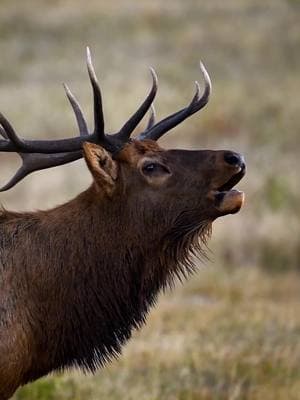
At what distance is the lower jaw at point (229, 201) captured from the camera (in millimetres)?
7230

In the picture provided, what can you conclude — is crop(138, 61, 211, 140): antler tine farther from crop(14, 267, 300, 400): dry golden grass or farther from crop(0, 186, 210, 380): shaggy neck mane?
crop(14, 267, 300, 400): dry golden grass

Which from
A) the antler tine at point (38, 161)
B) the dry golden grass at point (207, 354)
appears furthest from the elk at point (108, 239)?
the dry golden grass at point (207, 354)

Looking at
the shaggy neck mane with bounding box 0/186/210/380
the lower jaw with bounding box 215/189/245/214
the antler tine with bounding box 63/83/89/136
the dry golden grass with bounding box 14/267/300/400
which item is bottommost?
the dry golden grass with bounding box 14/267/300/400

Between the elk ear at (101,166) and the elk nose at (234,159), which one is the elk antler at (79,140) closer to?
the elk ear at (101,166)

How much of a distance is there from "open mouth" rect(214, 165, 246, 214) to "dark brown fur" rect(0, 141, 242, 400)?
0.02 metres

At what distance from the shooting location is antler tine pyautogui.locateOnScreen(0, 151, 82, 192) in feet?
25.3

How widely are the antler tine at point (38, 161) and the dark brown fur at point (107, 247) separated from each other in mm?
310

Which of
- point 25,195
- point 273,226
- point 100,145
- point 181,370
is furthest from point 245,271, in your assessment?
point 100,145

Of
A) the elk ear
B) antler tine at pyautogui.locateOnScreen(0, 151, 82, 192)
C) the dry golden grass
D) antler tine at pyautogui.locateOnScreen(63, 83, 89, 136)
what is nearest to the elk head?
the elk ear

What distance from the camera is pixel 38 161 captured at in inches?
308

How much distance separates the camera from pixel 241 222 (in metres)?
19.0

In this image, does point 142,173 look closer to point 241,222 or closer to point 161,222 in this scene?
point 161,222

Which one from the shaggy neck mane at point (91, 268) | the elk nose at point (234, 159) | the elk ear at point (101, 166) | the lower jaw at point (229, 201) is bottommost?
the shaggy neck mane at point (91, 268)

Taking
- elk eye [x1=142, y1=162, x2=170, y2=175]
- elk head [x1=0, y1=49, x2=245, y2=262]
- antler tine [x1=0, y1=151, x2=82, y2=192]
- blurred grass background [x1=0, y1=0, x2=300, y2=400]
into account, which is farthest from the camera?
blurred grass background [x1=0, y1=0, x2=300, y2=400]
